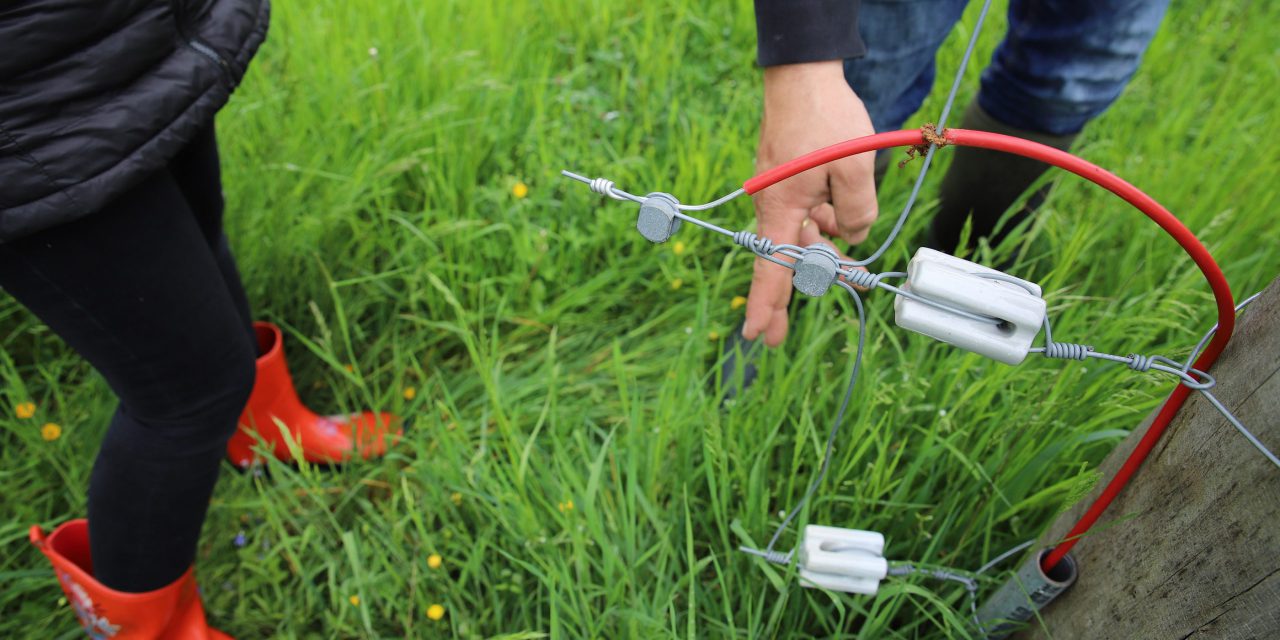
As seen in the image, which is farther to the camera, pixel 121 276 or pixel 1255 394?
pixel 121 276

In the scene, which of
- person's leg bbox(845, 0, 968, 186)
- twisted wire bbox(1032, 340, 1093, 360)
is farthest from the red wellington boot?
person's leg bbox(845, 0, 968, 186)

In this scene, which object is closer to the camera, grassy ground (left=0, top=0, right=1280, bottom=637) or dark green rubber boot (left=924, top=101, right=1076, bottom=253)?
grassy ground (left=0, top=0, right=1280, bottom=637)

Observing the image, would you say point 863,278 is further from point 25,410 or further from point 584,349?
point 25,410

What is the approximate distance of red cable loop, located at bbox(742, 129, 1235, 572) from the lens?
637mm

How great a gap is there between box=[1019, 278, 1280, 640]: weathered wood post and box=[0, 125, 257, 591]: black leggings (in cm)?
106

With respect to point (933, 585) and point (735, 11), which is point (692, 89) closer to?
point (735, 11)

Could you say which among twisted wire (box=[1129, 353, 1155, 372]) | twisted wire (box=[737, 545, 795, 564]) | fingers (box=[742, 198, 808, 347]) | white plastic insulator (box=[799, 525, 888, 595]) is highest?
twisted wire (box=[1129, 353, 1155, 372])

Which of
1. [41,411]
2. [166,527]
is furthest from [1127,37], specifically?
[41,411]

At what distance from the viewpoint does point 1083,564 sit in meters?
0.87

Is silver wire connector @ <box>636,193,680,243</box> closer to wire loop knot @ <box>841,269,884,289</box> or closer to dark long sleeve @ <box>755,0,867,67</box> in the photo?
wire loop knot @ <box>841,269,884,289</box>

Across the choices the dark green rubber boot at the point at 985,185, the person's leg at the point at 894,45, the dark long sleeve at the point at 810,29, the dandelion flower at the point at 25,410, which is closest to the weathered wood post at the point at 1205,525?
the dark long sleeve at the point at 810,29

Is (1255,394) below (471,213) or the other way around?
the other way around

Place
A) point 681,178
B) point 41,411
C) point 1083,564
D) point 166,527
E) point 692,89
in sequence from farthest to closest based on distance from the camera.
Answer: point 692,89 < point 681,178 < point 41,411 < point 166,527 < point 1083,564

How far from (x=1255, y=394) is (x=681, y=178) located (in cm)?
127
